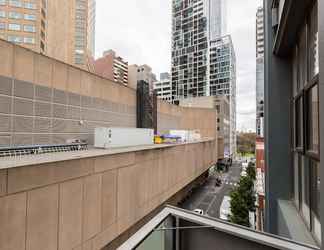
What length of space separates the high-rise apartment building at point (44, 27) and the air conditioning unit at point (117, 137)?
3659 centimetres

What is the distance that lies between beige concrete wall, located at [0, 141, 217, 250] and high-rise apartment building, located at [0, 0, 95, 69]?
40006mm

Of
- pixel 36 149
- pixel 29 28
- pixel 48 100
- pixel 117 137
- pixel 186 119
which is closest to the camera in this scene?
pixel 36 149

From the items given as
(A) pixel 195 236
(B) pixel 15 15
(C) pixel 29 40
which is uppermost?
(B) pixel 15 15

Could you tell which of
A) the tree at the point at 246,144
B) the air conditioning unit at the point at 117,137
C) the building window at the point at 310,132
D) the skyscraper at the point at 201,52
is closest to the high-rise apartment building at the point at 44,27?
the skyscraper at the point at 201,52

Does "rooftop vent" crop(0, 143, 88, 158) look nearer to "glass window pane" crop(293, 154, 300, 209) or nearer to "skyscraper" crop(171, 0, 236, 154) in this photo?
"glass window pane" crop(293, 154, 300, 209)

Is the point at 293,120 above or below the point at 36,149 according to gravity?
above

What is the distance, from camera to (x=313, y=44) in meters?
2.39

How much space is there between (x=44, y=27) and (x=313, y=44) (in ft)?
185

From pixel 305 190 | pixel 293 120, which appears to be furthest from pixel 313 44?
pixel 305 190

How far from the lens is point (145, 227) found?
1490mm

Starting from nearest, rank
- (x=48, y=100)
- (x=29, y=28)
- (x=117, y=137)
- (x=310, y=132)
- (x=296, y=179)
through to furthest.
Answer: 1. (x=310, y=132)
2. (x=296, y=179)
3. (x=48, y=100)
4. (x=117, y=137)
5. (x=29, y=28)

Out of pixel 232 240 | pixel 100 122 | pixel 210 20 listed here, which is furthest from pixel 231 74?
pixel 232 240

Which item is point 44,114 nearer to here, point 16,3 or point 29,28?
point 29,28

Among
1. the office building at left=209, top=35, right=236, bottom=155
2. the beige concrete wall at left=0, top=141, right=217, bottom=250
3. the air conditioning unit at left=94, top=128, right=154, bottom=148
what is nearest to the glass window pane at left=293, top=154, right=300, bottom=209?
the beige concrete wall at left=0, top=141, right=217, bottom=250
